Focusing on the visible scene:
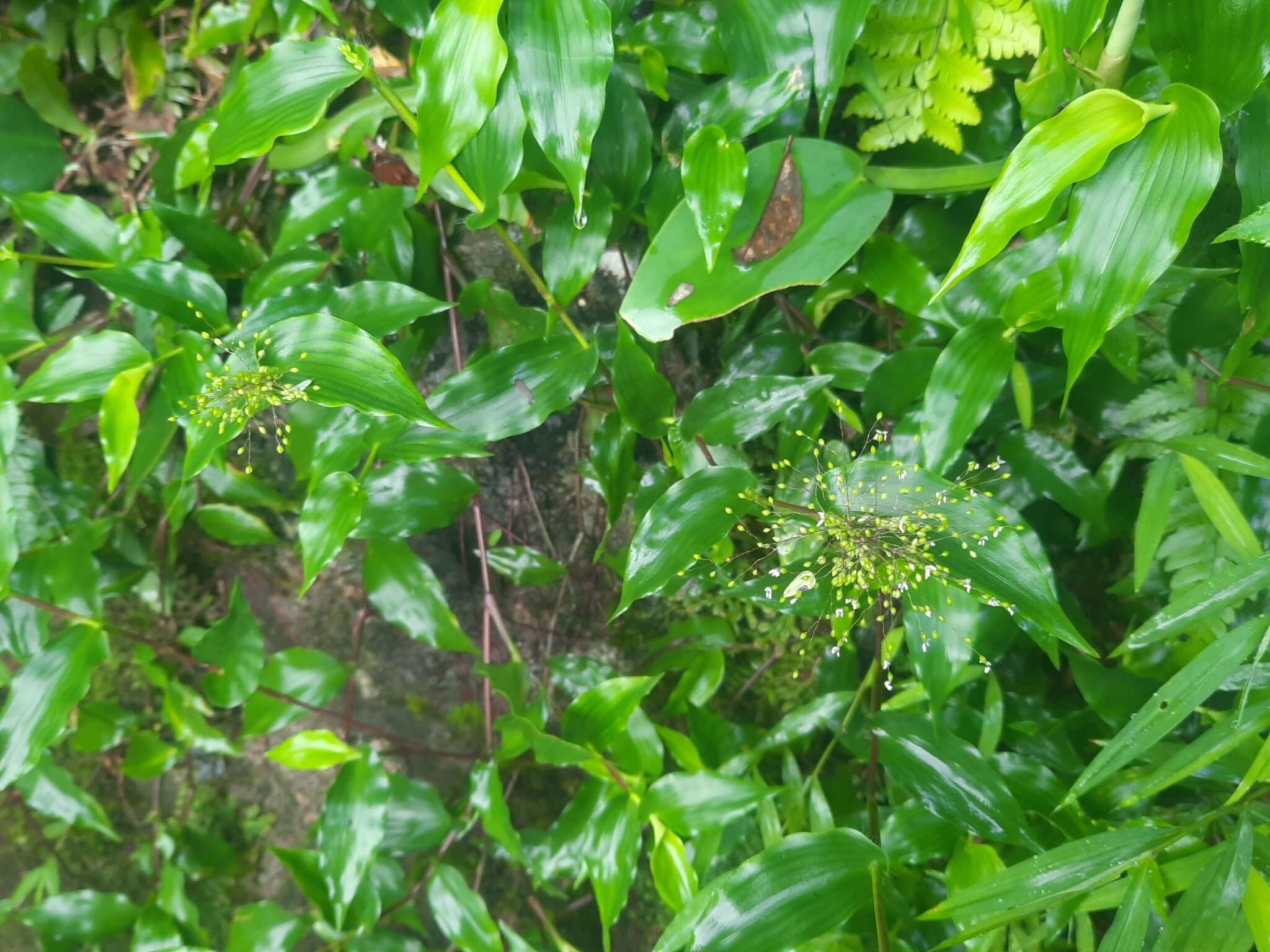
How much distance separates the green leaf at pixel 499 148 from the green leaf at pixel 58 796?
1.33 meters

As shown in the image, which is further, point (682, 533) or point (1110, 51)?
point (682, 533)

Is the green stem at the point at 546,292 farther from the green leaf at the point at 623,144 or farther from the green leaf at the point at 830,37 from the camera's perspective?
the green leaf at the point at 830,37

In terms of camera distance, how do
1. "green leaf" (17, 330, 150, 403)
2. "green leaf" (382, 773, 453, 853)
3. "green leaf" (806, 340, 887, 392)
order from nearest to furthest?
"green leaf" (17, 330, 150, 403), "green leaf" (806, 340, 887, 392), "green leaf" (382, 773, 453, 853)

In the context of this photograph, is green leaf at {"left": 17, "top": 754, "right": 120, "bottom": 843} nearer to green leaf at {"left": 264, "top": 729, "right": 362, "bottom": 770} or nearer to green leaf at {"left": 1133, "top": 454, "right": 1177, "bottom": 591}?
green leaf at {"left": 264, "top": 729, "right": 362, "bottom": 770}

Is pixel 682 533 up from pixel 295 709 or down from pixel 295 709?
up

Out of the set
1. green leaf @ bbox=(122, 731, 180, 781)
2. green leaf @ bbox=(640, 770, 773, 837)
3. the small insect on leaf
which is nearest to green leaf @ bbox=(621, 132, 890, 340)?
the small insect on leaf

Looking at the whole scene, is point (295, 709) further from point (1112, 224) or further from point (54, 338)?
point (1112, 224)

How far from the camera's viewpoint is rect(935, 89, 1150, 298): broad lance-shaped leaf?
1.95ft

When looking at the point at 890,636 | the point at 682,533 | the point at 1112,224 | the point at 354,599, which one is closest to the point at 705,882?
the point at 890,636

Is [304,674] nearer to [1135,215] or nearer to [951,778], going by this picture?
[951,778]

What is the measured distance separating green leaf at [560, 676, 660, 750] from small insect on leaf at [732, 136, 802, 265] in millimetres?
590

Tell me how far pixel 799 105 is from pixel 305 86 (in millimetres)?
597

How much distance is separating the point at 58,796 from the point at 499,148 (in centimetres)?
142

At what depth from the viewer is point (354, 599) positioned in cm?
161
